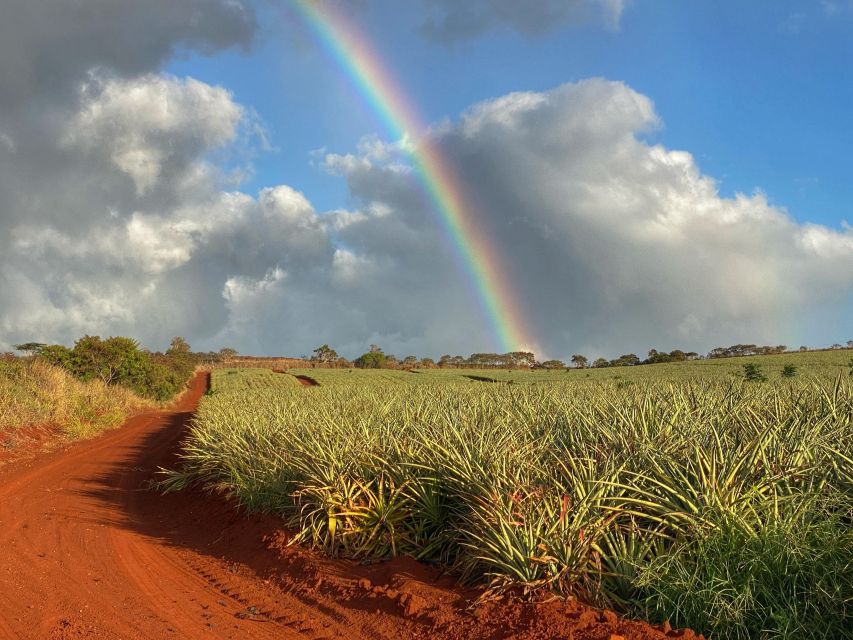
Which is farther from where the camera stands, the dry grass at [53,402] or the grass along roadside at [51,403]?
the dry grass at [53,402]

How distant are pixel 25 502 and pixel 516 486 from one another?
851cm

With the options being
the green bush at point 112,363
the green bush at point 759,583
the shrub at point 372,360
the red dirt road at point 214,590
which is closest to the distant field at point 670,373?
the green bush at point 112,363

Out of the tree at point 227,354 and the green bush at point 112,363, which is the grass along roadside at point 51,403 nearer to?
the green bush at point 112,363

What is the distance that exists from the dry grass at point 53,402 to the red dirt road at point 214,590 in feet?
31.5

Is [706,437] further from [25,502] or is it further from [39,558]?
[25,502]

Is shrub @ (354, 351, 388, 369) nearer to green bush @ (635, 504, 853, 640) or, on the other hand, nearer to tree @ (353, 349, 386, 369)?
tree @ (353, 349, 386, 369)

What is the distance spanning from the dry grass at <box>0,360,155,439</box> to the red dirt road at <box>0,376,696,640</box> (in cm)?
961

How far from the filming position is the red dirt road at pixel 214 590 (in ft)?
13.0

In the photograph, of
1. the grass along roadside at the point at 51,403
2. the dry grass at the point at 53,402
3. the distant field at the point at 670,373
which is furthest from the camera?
the distant field at the point at 670,373

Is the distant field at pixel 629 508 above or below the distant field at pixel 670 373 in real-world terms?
below

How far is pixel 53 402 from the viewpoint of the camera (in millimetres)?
19797

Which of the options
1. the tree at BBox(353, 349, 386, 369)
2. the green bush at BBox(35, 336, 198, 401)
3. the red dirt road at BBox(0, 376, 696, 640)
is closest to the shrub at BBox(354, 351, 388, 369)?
the tree at BBox(353, 349, 386, 369)

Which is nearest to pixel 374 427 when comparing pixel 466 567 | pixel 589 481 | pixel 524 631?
pixel 466 567

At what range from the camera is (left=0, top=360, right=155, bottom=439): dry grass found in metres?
17.2
